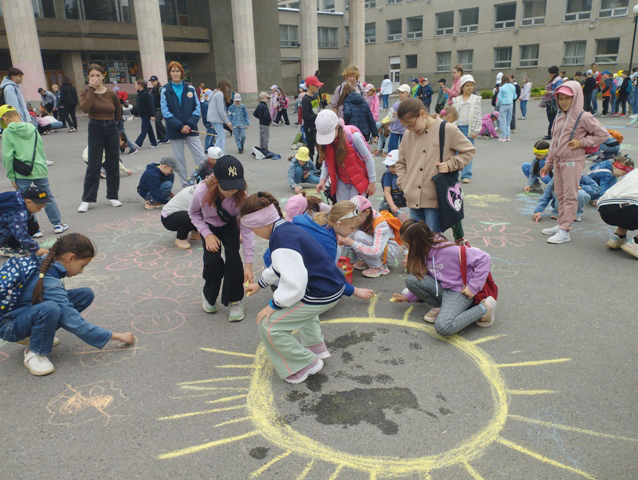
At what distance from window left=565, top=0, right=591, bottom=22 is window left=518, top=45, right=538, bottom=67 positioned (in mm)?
2973

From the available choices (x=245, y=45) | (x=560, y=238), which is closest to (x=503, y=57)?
(x=245, y=45)

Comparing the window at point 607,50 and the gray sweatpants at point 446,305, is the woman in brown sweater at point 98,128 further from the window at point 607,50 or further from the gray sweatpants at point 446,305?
the window at point 607,50

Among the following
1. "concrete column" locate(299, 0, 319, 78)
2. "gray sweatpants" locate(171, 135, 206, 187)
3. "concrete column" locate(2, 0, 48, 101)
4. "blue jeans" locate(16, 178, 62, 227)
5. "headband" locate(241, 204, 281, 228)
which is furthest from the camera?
"concrete column" locate(299, 0, 319, 78)

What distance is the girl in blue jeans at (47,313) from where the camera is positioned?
3.18m

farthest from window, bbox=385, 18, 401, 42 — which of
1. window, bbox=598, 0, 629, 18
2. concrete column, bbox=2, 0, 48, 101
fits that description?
concrete column, bbox=2, 0, 48, 101

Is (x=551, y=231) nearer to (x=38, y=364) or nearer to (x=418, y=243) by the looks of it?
(x=418, y=243)

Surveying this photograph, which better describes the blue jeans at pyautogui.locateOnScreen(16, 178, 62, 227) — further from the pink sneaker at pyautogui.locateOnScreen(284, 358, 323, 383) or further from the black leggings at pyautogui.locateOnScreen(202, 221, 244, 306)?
the pink sneaker at pyautogui.locateOnScreen(284, 358, 323, 383)

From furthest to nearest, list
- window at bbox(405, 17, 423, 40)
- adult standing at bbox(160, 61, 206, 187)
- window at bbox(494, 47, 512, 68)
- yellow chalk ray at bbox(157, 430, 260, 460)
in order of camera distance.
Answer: window at bbox(405, 17, 423, 40) < window at bbox(494, 47, 512, 68) < adult standing at bbox(160, 61, 206, 187) < yellow chalk ray at bbox(157, 430, 260, 460)

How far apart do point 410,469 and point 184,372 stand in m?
1.62

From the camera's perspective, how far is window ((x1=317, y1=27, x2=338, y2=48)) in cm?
4646

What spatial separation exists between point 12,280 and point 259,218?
5.51 feet

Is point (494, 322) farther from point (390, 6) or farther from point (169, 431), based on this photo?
point (390, 6)

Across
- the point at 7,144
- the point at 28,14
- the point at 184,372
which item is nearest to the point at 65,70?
the point at 28,14

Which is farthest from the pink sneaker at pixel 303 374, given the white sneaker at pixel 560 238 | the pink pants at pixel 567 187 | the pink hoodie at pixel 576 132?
the pink hoodie at pixel 576 132
